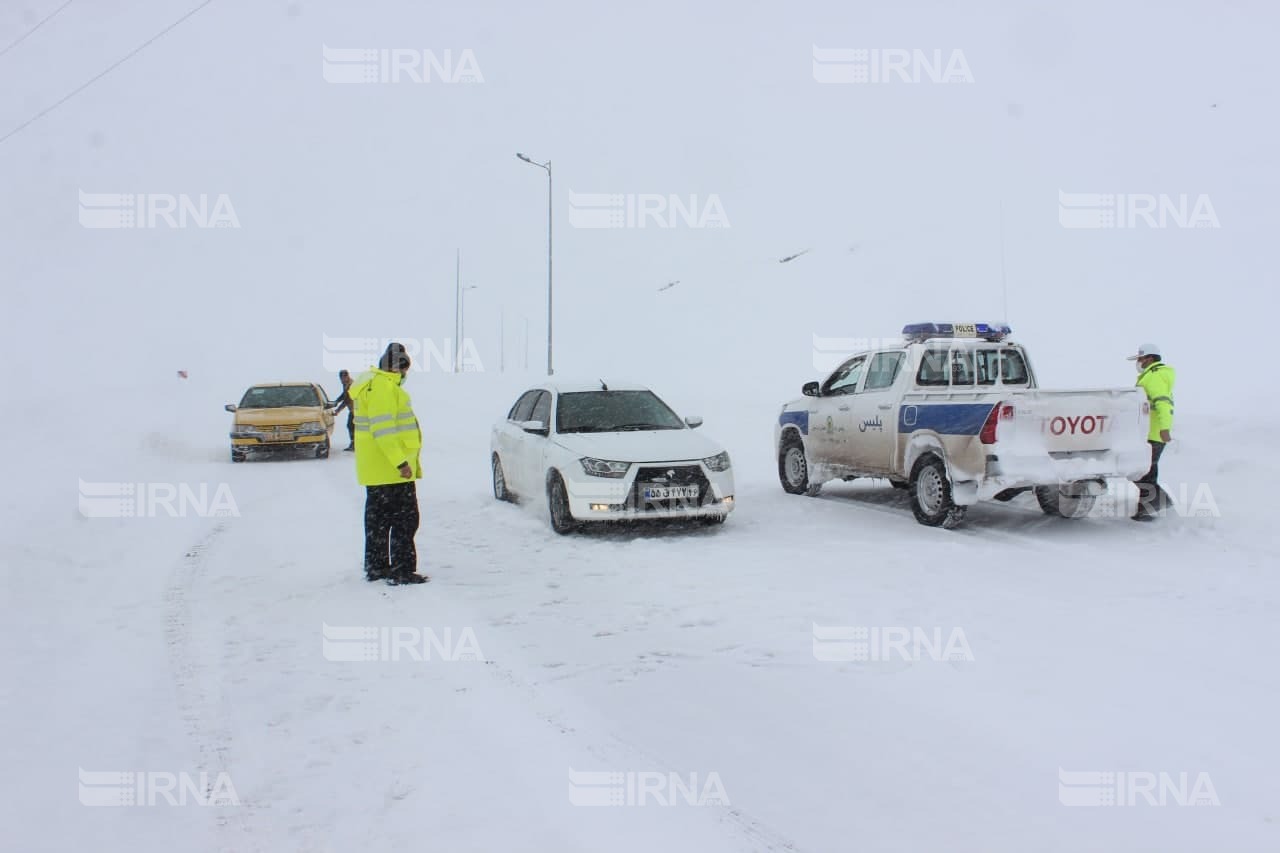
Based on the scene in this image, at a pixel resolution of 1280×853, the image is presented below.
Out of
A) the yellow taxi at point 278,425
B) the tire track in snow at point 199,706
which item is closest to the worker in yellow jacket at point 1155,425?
the tire track in snow at point 199,706

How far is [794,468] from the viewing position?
12.8m

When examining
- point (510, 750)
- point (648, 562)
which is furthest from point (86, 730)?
point (648, 562)

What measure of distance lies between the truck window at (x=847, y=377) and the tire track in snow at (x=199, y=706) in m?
7.64

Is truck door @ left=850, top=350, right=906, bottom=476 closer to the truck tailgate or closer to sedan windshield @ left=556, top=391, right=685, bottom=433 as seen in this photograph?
the truck tailgate

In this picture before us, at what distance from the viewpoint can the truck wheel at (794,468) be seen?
12539mm

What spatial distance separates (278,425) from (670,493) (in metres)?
10.7

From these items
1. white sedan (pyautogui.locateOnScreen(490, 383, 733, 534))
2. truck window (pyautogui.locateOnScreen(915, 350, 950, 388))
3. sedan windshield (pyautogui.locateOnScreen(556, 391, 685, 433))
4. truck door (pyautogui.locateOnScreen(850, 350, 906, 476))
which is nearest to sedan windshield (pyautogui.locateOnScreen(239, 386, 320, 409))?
white sedan (pyautogui.locateOnScreen(490, 383, 733, 534))

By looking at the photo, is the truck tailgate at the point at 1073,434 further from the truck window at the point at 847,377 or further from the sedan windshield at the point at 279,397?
the sedan windshield at the point at 279,397

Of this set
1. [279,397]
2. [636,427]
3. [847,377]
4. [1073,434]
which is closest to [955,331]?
[847,377]

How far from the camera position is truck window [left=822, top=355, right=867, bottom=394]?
11688 millimetres

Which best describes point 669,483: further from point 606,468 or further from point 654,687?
point 654,687

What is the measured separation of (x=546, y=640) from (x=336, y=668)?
1290mm

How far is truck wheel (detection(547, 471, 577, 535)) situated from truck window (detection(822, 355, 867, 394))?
406 cm

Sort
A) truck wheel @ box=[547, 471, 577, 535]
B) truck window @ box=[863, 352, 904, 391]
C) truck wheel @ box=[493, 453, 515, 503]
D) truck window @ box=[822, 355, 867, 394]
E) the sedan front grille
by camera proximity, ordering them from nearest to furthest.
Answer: the sedan front grille < truck wheel @ box=[547, 471, 577, 535] < truck window @ box=[863, 352, 904, 391] < truck window @ box=[822, 355, 867, 394] < truck wheel @ box=[493, 453, 515, 503]
